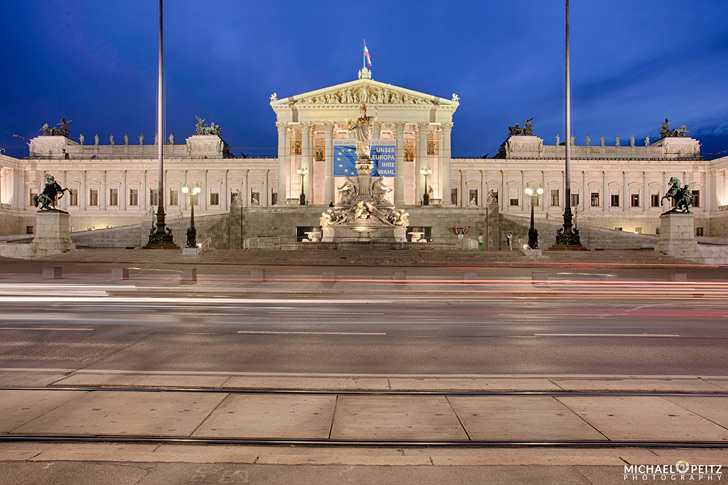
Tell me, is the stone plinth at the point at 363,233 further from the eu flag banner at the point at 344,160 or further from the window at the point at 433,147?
the window at the point at 433,147

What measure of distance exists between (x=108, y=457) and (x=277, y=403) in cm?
196

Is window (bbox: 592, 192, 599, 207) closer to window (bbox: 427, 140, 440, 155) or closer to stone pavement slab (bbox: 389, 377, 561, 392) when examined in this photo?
window (bbox: 427, 140, 440, 155)

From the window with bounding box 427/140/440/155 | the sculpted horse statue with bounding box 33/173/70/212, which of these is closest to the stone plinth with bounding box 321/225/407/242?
the sculpted horse statue with bounding box 33/173/70/212

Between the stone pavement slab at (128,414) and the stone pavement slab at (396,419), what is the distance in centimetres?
150

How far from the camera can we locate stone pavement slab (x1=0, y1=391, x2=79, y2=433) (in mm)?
5527

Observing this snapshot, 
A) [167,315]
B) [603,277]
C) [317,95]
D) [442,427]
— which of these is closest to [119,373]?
[442,427]

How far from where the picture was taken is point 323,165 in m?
83.1

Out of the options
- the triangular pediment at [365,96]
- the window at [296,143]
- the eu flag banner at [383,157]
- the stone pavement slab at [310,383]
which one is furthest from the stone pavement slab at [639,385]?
the window at [296,143]

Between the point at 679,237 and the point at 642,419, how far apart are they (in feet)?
Result: 117

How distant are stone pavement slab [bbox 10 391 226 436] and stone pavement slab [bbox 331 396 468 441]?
150 centimetres

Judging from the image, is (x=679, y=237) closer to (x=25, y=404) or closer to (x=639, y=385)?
(x=639, y=385)

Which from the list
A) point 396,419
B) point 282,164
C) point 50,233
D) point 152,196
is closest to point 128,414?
point 396,419

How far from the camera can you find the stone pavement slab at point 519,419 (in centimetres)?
518

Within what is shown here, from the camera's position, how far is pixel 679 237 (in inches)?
1421
